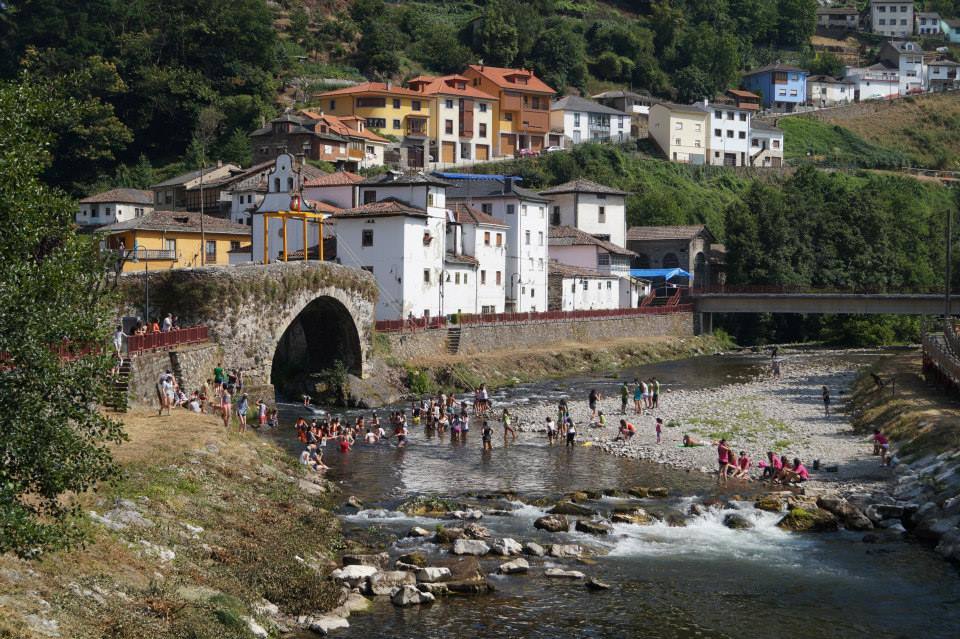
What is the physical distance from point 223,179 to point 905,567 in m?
81.3

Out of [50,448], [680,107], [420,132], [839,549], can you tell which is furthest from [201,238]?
[680,107]

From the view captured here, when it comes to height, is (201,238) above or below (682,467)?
above

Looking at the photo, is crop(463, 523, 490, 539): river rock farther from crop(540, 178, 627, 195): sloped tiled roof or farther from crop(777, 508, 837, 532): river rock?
Result: crop(540, 178, 627, 195): sloped tiled roof

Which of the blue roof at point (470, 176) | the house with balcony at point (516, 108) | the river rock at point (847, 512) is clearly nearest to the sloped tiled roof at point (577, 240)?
the blue roof at point (470, 176)

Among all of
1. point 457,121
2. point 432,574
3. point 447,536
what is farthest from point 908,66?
point 432,574

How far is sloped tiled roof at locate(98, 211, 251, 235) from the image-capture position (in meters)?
77.8

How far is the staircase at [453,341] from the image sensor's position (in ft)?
226

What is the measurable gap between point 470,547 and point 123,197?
76.7 m

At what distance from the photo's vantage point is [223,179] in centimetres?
10025

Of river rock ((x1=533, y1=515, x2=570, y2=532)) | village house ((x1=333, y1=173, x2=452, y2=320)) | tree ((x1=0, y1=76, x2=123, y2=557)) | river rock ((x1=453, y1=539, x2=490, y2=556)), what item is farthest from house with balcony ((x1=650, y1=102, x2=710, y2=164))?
tree ((x1=0, y1=76, x2=123, y2=557))

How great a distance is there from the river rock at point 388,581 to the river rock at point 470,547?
279 centimetres

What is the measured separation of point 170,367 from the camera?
43312mm

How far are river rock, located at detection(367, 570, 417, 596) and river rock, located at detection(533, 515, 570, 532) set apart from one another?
627 cm

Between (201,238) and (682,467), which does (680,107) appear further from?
(682,467)
